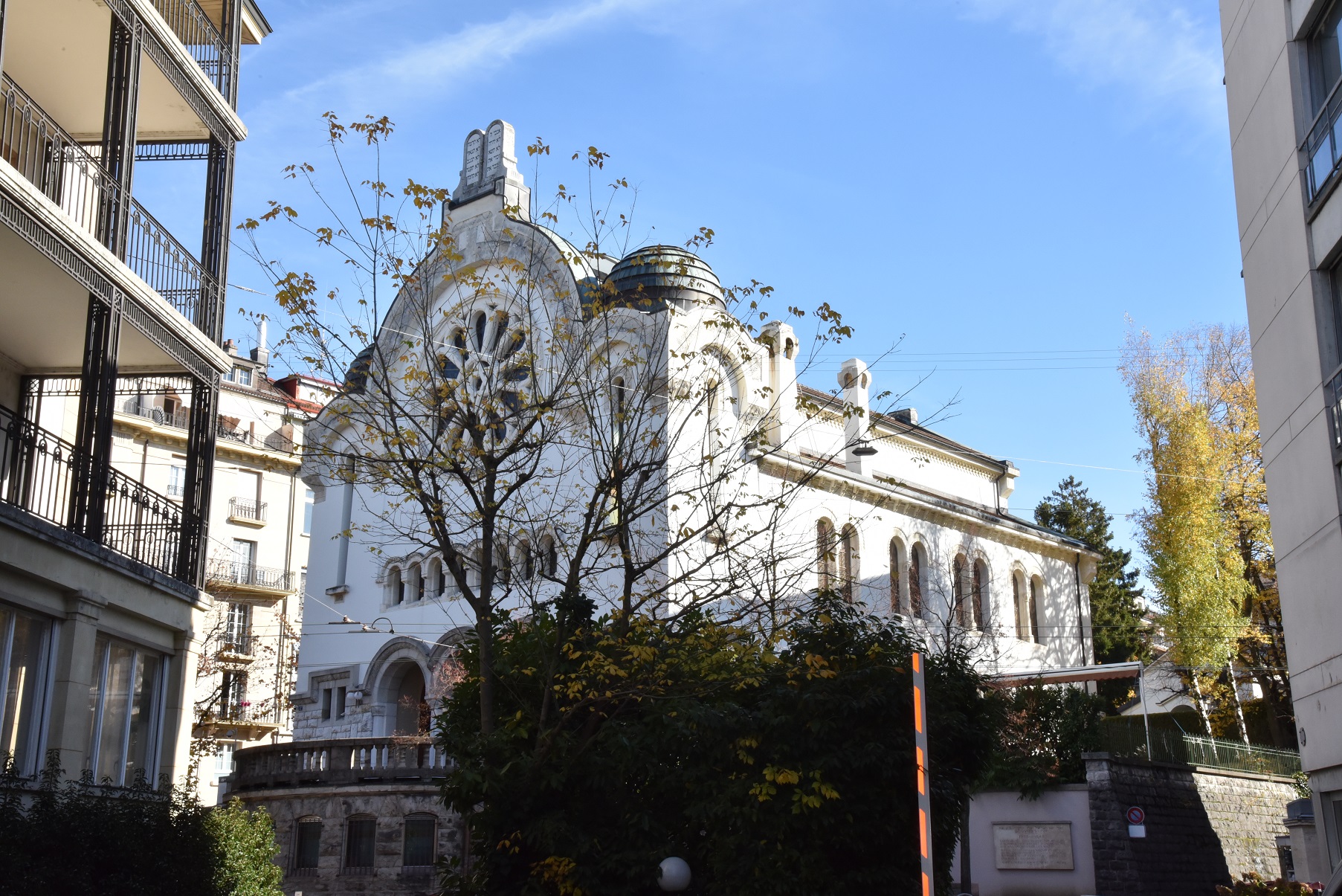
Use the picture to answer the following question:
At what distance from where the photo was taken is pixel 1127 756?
26312 mm

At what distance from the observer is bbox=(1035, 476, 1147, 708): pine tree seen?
156 feet

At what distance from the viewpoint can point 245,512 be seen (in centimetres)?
4978

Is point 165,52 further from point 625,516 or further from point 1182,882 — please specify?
point 1182,882

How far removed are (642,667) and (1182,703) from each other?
36761mm

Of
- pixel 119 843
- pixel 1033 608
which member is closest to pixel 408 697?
pixel 1033 608

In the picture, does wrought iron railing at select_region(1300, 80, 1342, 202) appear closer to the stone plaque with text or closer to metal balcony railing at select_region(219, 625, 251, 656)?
the stone plaque with text

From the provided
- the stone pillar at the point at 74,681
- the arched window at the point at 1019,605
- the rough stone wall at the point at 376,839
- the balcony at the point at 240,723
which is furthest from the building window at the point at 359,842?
the arched window at the point at 1019,605

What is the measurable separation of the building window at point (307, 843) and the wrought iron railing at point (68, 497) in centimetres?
1056

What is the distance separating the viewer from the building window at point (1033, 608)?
4251 cm

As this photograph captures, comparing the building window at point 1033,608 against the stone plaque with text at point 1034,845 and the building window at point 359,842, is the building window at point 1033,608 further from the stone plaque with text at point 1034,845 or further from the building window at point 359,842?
the building window at point 359,842

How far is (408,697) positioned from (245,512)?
59.5 ft

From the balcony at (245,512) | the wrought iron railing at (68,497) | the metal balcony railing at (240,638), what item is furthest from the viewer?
the balcony at (245,512)

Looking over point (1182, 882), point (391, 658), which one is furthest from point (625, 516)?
point (391, 658)

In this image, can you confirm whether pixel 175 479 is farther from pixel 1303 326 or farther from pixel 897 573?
pixel 1303 326
